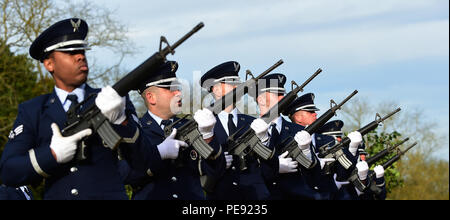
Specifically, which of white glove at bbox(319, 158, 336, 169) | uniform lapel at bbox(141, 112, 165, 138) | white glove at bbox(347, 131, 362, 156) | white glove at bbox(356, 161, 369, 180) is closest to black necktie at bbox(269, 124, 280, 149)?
white glove at bbox(319, 158, 336, 169)

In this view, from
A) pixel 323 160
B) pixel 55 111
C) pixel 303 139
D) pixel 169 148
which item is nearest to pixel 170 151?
pixel 169 148

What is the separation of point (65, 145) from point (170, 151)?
151 centimetres

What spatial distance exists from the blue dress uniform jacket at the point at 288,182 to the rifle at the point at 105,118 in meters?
3.43

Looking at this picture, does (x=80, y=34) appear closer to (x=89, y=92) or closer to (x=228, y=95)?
(x=89, y=92)

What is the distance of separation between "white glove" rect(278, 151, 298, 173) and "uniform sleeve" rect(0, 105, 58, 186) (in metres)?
4.17

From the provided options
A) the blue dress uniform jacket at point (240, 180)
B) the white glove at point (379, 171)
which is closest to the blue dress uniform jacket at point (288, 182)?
the blue dress uniform jacket at point (240, 180)

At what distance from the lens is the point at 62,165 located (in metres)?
4.57

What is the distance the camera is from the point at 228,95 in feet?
23.5

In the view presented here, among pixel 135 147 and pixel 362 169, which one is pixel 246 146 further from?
pixel 362 169

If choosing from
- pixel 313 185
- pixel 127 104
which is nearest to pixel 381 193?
pixel 313 185

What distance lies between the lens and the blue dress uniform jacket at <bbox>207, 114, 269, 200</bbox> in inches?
283

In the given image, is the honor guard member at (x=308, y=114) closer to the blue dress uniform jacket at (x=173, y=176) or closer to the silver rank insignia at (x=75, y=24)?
the blue dress uniform jacket at (x=173, y=176)

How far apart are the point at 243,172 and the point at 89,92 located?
3191 mm

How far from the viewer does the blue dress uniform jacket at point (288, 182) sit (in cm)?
824
